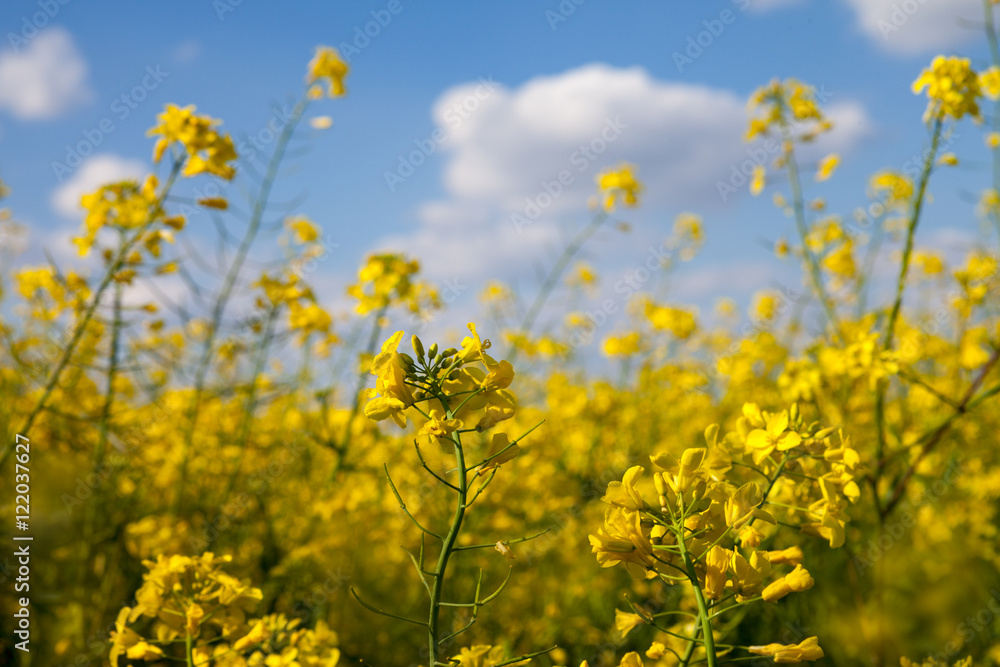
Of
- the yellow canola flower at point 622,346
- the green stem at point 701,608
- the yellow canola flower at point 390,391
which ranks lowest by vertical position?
the green stem at point 701,608

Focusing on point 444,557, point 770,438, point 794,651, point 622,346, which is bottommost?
point 794,651

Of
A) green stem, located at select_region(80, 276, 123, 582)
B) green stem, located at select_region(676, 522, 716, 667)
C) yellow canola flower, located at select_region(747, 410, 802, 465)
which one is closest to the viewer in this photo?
green stem, located at select_region(676, 522, 716, 667)

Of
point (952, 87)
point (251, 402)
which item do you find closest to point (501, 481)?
point (251, 402)

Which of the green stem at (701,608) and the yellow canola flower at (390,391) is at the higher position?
the yellow canola flower at (390,391)

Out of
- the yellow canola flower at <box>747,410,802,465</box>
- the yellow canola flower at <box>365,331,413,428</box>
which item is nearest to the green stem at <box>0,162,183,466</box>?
the yellow canola flower at <box>365,331,413,428</box>

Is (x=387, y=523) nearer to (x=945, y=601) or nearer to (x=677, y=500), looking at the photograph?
(x=677, y=500)

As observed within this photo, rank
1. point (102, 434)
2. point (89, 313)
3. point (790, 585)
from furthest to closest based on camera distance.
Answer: point (102, 434) < point (89, 313) < point (790, 585)

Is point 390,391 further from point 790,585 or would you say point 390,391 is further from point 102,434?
point 102,434

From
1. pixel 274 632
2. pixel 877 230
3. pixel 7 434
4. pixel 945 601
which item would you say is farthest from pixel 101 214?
pixel 945 601

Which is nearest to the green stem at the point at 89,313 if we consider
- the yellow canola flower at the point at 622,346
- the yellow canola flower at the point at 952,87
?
the yellow canola flower at the point at 952,87

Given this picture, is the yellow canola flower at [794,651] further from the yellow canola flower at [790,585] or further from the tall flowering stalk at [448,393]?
the tall flowering stalk at [448,393]

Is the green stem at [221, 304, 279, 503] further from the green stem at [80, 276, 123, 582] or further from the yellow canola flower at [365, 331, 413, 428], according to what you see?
the yellow canola flower at [365, 331, 413, 428]

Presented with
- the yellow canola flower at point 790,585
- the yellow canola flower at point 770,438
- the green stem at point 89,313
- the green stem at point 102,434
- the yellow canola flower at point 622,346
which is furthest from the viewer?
the yellow canola flower at point 622,346

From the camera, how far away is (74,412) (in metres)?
3.96
